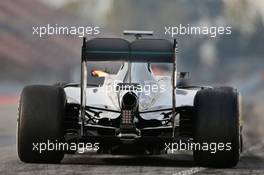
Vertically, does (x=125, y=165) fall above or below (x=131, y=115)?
below

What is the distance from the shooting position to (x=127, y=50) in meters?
22.6

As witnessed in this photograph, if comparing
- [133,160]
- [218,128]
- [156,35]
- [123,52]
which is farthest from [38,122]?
[156,35]

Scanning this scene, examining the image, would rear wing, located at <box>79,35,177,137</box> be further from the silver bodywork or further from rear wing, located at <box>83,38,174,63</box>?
the silver bodywork

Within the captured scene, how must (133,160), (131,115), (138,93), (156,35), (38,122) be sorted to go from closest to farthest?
(38,122), (131,115), (138,93), (133,160), (156,35)

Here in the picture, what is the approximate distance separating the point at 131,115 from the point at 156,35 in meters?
8.10

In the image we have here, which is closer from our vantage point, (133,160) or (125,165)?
(125,165)

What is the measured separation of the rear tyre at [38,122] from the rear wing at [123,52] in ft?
1.56

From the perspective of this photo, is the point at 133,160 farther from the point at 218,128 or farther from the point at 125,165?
the point at 218,128

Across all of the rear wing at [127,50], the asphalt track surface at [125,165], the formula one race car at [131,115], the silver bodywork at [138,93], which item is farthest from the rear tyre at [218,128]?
the rear wing at [127,50]

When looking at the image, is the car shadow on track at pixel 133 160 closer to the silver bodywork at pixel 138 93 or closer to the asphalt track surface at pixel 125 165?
the asphalt track surface at pixel 125 165

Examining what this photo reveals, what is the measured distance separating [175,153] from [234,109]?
16.1 feet

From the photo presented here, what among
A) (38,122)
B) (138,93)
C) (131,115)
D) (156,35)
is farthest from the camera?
(156,35)

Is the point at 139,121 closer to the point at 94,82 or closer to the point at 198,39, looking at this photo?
the point at 94,82

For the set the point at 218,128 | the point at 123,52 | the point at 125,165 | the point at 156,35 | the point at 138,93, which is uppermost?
the point at 156,35
